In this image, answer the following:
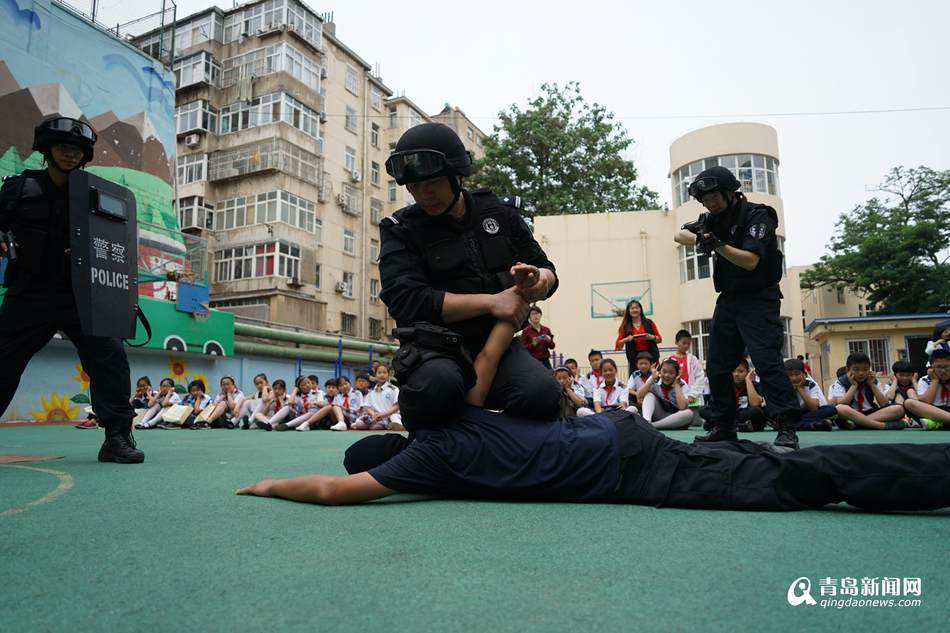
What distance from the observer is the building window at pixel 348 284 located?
30312 mm

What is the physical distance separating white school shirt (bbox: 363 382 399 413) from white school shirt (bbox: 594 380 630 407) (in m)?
A: 3.68

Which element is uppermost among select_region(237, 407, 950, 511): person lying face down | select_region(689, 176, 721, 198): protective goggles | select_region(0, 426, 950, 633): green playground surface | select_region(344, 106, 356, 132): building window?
select_region(344, 106, 356, 132): building window

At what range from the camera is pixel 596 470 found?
2.36m

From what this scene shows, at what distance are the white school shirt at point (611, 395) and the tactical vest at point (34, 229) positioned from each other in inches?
306

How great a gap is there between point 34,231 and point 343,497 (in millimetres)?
2673

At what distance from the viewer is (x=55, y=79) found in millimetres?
17969

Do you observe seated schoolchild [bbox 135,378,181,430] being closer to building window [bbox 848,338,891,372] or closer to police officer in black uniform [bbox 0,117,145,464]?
police officer in black uniform [bbox 0,117,145,464]

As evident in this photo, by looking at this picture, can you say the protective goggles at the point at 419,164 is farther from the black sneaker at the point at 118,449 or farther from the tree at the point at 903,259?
the tree at the point at 903,259

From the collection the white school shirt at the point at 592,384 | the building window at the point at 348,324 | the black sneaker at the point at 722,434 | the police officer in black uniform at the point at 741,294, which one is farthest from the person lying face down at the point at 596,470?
the building window at the point at 348,324

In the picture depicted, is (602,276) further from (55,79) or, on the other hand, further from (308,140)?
(55,79)

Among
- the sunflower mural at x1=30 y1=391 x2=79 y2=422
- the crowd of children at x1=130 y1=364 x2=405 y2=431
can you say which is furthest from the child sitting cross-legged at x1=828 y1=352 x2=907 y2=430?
the sunflower mural at x1=30 y1=391 x2=79 y2=422

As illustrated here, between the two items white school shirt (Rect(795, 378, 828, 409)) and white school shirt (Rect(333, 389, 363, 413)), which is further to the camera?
white school shirt (Rect(333, 389, 363, 413))

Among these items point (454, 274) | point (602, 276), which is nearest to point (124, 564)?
point (454, 274)

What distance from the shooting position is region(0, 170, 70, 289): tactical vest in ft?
12.0
